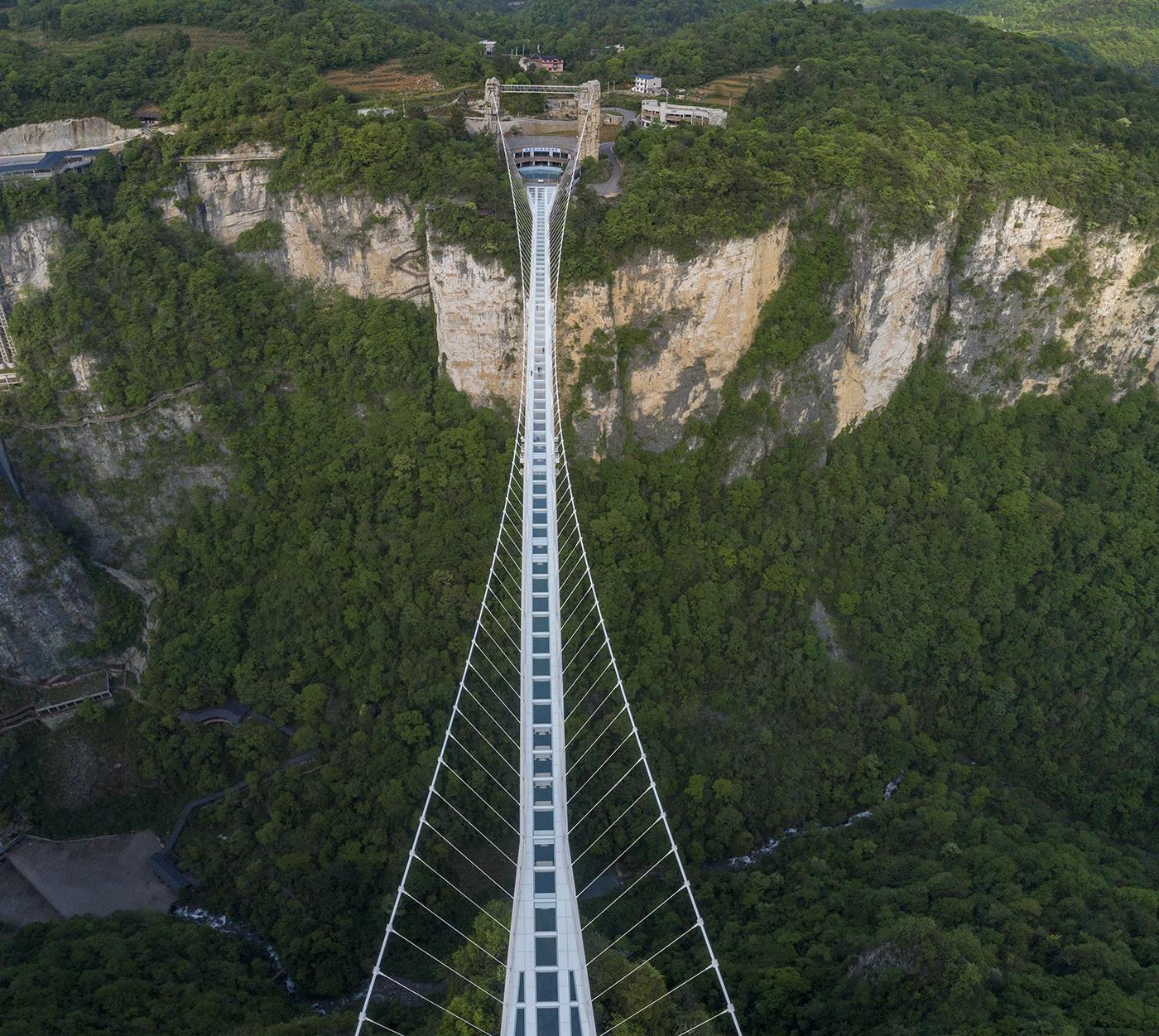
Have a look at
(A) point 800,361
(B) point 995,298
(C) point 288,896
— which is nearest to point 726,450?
(A) point 800,361

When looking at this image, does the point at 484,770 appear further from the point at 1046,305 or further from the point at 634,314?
the point at 1046,305

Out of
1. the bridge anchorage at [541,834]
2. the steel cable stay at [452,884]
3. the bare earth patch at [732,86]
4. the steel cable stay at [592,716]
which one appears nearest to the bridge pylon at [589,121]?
the bridge anchorage at [541,834]

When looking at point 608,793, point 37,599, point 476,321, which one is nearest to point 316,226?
point 476,321

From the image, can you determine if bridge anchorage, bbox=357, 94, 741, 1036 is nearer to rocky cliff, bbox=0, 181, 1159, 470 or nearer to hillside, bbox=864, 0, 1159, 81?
rocky cliff, bbox=0, 181, 1159, 470

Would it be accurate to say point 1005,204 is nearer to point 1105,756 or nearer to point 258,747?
point 1105,756

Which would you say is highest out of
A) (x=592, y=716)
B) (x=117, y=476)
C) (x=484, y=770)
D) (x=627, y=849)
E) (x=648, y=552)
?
(x=117, y=476)

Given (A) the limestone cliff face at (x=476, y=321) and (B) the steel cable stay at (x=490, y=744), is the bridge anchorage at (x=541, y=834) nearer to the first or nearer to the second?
(B) the steel cable stay at (x=490, y=744)
